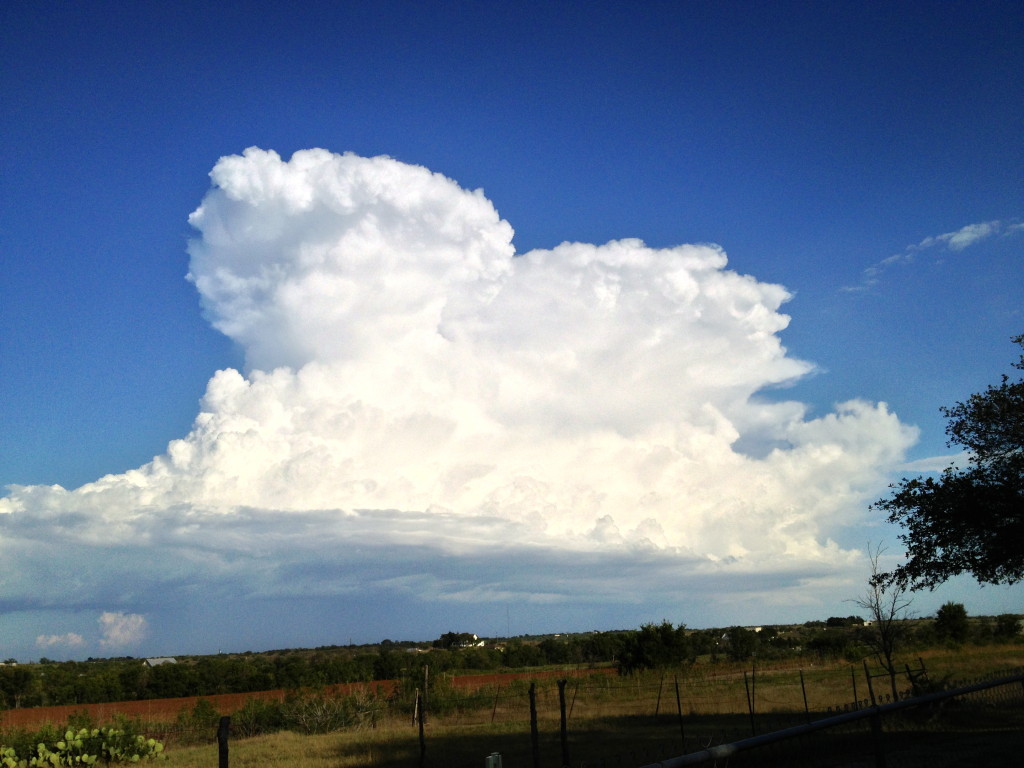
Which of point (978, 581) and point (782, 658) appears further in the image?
point (782, 658)

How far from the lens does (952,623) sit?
66688 millimetres

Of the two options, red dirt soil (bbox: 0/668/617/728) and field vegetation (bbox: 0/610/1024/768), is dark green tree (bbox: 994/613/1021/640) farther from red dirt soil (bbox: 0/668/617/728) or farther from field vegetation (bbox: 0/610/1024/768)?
red dirt soil (bbox: 0/668/617/728)

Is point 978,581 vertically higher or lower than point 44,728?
higher

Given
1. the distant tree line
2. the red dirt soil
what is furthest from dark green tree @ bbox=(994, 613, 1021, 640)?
the red dirt soil

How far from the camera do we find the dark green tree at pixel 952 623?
6600cm

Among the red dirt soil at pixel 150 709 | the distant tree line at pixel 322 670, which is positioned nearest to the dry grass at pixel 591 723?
the red dirt soil at pixel 150 709

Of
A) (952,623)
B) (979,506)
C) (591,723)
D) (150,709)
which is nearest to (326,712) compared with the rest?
(591,723)

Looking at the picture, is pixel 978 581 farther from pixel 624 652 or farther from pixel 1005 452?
pixel 624 652

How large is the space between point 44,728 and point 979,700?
1136 inches

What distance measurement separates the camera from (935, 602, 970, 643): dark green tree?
66.0m

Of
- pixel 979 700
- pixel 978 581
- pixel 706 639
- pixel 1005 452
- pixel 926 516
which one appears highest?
pixel 1005 452

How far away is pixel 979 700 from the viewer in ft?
59.7

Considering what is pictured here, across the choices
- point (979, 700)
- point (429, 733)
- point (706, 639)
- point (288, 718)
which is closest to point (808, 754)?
point (979, 700)

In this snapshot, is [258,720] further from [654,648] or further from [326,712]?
[654,648]
